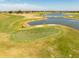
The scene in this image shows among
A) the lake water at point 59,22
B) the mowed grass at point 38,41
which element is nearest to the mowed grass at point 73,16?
the lake water at point 59,22

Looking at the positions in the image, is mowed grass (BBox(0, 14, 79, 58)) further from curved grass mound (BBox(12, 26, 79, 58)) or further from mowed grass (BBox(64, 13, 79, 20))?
mowed grass (BBox(64, 13, 79, 20))

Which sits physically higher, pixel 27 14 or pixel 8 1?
pixel 8 1

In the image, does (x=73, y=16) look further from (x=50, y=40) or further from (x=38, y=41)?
(x=38, y=41)

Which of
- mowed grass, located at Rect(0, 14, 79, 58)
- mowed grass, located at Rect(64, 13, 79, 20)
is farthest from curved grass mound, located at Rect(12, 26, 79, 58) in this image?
mowed grass, located at Rect(64, 13, 79, 20)

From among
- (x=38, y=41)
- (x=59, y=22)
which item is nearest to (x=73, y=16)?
(x=59, y=22)

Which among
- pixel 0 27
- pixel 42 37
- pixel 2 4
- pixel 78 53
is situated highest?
pixel 2 4

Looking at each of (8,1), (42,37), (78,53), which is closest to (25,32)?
(42,37)

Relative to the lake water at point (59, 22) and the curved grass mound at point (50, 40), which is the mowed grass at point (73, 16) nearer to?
the lake water at point (59, 22)

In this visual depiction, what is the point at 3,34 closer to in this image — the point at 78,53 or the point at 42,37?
the point at 42,37
